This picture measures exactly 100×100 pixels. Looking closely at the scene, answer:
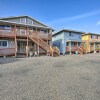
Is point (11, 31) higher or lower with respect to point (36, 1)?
lower

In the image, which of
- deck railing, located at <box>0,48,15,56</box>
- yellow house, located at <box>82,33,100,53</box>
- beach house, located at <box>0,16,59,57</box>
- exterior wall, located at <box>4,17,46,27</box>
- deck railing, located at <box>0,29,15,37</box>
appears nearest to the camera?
deck railing, located at <box>0,48,15,56</box>

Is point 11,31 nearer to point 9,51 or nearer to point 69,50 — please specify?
point 9,51

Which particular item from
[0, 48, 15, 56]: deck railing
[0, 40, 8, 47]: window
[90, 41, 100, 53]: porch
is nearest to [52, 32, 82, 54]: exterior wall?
[90, 41, 100, 53]: porch

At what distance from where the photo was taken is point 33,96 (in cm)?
409

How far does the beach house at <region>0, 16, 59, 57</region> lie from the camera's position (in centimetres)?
1741

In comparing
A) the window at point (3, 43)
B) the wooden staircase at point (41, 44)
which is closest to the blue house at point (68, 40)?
the wooden staircase at point (41, 44)

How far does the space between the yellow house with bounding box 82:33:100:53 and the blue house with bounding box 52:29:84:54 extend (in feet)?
14.3

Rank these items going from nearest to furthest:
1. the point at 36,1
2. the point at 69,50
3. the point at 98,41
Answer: the point at 36,1 < the point at 69,50 < the point at 98,41

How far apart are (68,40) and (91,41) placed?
34.7 ft

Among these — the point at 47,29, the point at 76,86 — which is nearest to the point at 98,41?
the point at 47,29

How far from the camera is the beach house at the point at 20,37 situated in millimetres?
17406

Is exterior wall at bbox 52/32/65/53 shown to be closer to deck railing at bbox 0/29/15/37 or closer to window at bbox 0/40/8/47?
deck railing at bbox 0/29/15/37

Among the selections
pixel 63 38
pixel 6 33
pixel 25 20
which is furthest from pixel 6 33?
pixel 63 38

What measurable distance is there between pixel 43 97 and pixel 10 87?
1823 millimetres
